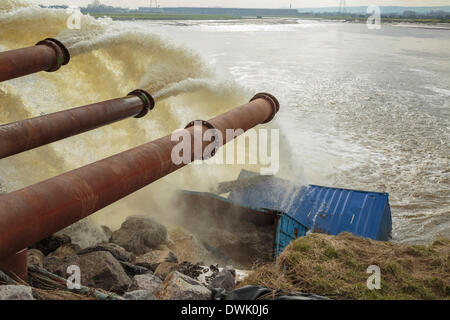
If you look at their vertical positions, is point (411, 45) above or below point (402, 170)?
above

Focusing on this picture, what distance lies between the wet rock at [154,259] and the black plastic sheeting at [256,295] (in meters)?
3.17

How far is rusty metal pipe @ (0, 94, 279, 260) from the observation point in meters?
4.50

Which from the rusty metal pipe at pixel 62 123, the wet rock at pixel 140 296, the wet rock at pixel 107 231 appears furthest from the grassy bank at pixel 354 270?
the rusty metal pipe at pixel 62 123

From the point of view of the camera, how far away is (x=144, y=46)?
45.2 ft

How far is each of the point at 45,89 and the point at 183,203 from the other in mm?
7252

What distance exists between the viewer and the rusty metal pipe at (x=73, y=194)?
4504mm

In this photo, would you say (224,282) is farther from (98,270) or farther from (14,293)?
(14,293)

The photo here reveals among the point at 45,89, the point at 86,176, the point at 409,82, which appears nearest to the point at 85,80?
the point at 45,89

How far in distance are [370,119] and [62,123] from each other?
21.0m

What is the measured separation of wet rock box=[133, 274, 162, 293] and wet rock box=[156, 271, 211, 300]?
57 cm

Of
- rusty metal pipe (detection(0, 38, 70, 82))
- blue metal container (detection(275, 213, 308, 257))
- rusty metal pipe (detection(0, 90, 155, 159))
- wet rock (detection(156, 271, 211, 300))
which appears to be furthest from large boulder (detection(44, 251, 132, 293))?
rusty metal pipe (detection(0, 38, 70, 82))

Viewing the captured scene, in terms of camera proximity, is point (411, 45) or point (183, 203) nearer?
point (183, 203)
